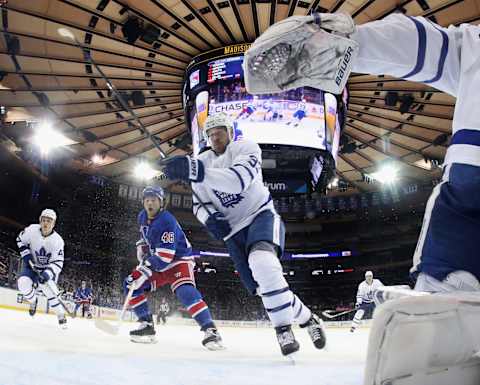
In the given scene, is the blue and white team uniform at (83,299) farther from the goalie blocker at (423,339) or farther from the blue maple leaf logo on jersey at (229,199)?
the goalie blocker at (423,339)

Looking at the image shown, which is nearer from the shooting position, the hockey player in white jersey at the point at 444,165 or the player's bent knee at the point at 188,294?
the hockey player in white jersey at the point at 444,165

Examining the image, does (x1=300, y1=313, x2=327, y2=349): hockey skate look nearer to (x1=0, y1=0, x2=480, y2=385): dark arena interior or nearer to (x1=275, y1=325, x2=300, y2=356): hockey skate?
(x1=0, y1=0, x2=480, y2=385): dark arena interior

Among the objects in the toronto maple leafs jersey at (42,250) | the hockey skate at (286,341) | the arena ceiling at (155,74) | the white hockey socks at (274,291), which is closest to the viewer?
the hockey skate at (286,341)

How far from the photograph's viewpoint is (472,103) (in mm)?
986

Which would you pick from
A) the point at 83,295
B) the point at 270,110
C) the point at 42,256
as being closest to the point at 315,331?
the point at 42,256

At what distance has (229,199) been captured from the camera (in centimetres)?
248

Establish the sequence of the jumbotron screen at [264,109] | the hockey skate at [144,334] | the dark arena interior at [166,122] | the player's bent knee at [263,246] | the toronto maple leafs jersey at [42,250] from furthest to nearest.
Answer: the jumbotron screen at [264,109] < the toronto maple leafs jersey at [42,250] < the hockey skate at [144,334] < the dark arena interior at [166,122] < the player's bent knee at [263,246]

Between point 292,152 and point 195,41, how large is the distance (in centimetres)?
242

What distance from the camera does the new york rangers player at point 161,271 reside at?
302cm

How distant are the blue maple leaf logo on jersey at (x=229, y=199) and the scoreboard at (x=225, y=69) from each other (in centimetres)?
464

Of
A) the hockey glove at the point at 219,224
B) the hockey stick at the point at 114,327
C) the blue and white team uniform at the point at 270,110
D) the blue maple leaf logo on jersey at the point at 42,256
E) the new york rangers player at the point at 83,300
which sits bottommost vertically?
the new york rangers player at the point at 83,300

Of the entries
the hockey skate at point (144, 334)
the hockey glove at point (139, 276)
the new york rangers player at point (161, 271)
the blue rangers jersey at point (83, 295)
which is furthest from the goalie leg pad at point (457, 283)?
the blue rangers jersey at point (83, 295)

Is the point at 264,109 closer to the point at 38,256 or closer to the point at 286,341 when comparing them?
the point at 38,256

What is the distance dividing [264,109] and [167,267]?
391 centimetres
